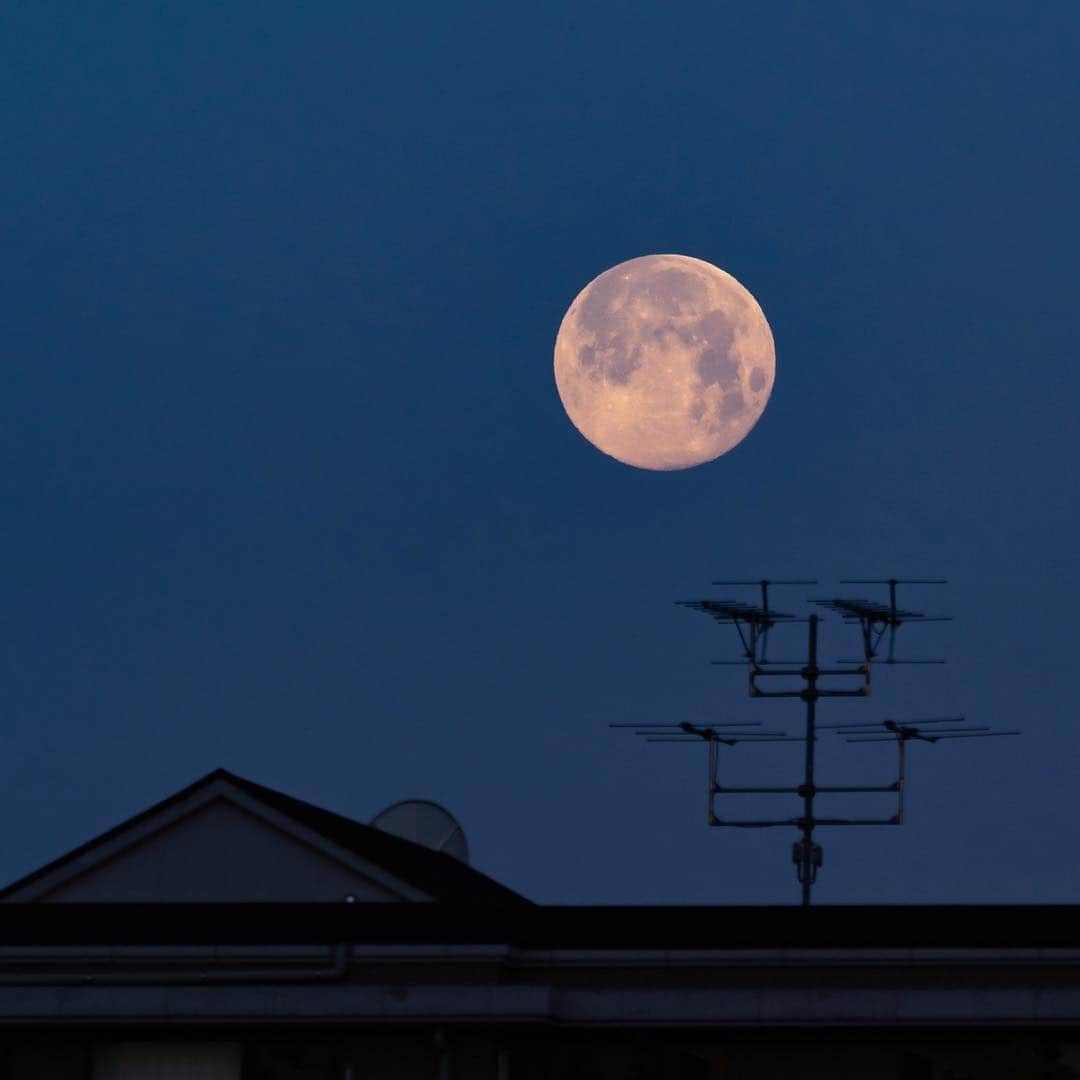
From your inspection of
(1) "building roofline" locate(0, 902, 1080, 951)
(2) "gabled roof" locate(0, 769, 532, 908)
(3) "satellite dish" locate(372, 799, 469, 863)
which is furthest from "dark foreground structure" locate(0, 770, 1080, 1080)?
(3) "satellite dish" locate(372, 799, 469, 863)

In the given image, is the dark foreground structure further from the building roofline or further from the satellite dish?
the satellite dish

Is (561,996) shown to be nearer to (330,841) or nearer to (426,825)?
(330,841)

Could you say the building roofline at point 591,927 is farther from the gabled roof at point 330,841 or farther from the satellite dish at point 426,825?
the satellite dish at point 426,825

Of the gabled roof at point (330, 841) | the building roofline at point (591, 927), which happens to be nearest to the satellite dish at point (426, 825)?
the gabled roof at point (330, 841)

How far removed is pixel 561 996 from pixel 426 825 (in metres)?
20.7

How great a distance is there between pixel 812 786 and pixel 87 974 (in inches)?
881

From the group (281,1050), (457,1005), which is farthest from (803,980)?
(281,1050)

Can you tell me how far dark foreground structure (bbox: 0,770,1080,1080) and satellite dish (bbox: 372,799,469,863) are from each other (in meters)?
16.9

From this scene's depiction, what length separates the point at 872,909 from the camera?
33.9 meters

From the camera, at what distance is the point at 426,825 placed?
171 feet

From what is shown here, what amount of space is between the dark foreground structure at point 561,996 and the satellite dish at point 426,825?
55.3ft

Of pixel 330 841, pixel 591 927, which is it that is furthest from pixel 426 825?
pixel 591 927

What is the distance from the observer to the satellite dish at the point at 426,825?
51.8m

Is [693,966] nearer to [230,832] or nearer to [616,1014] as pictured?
[616,1014]
